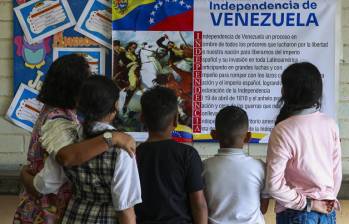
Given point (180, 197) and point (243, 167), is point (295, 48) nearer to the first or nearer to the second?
point (243, 167)

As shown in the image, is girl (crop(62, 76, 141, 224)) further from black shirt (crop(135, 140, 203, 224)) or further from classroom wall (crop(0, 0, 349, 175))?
classroom wall (crop(0, 0, 349, 175))

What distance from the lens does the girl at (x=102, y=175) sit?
65.2 inches

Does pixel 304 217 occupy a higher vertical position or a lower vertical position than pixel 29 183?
lower

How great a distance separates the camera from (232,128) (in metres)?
1.89

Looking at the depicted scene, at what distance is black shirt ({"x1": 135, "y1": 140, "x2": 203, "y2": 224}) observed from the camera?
1796mm

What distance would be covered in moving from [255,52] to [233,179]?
3.87 ft

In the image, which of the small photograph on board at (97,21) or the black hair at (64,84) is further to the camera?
the small photograph on board at (97,21)

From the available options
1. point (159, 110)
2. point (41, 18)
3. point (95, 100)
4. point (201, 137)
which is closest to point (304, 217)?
point (159, 110)

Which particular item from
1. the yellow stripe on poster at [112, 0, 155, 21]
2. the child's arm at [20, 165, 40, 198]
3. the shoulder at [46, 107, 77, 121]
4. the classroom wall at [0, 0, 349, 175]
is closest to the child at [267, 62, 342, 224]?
the shoulder at [46, 107, 77, 121]

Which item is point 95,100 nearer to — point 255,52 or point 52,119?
point 52,119

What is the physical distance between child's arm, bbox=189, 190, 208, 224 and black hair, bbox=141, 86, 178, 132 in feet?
0.84

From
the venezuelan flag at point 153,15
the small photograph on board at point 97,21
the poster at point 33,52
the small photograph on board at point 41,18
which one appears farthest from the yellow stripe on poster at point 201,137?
the small photograph on board at point 41,18

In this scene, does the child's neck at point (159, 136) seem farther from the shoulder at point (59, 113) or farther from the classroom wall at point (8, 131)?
the classroom wall at point (8, 131)

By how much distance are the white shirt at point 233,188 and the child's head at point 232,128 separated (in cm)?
3
